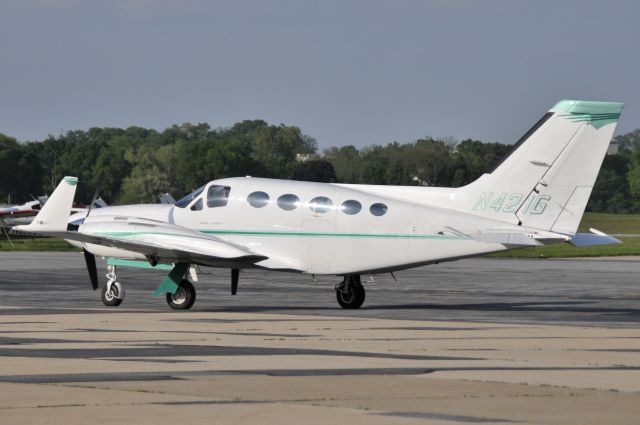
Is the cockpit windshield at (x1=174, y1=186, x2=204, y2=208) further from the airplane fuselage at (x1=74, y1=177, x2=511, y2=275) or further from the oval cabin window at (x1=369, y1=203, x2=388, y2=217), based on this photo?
the oval cabin window at (x1=369, y1=203, x2=388, y2=217)

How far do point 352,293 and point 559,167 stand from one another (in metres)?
6.01

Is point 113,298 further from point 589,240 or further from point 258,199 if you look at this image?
point 589,240

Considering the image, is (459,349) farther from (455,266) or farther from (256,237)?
(455,266)

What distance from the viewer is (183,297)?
104 ft

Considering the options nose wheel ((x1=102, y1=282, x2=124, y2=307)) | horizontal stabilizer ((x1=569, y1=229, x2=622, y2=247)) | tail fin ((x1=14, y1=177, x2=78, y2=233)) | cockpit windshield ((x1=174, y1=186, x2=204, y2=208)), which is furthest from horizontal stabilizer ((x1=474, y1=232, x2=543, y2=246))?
tail fin ((x1=14, y1=177, x2=78, y2=233))

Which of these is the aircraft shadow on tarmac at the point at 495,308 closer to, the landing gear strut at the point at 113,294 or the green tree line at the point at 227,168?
the landing gear strut at the point at 113,294

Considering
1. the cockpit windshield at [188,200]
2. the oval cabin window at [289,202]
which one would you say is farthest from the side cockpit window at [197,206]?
the oval cabin window at [289,202]

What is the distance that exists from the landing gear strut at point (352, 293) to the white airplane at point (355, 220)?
24 millimetres

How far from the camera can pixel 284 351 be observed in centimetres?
2011

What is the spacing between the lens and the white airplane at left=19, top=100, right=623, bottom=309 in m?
30.0

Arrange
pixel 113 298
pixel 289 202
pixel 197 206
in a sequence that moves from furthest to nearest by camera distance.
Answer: pixel 197 206 → pixel 113 298 → pixel 289 202

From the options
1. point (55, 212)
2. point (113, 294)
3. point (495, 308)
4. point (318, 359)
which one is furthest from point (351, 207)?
point (318, 359)

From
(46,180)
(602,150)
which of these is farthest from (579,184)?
(46,180)

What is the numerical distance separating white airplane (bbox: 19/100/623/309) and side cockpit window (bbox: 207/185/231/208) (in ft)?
0.08
